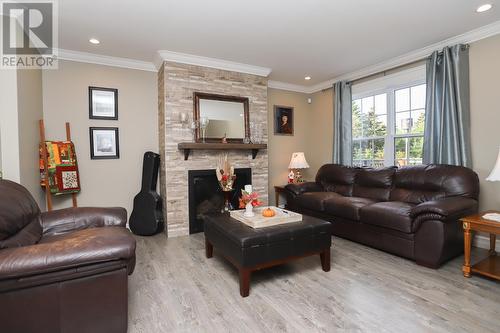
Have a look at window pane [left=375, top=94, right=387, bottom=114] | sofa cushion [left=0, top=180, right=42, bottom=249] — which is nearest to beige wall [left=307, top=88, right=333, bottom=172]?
window pane [left=375, top=94, right=387, bottom=114]

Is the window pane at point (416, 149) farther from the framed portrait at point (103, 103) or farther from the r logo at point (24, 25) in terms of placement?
the r logo at point (24, 25)

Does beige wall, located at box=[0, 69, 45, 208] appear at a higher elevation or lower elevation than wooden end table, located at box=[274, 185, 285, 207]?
higher

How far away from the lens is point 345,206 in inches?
130

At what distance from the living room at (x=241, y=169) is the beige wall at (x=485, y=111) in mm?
18

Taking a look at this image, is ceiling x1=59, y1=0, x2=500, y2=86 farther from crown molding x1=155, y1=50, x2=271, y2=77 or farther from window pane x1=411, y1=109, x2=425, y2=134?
window pane x1=411, y1=109, x2=425, y2=134

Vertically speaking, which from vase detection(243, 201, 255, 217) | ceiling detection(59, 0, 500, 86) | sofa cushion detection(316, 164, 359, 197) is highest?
ceiling detection(59, 0, 500, 86)

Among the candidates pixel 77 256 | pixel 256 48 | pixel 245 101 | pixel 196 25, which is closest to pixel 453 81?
pixel 256 48

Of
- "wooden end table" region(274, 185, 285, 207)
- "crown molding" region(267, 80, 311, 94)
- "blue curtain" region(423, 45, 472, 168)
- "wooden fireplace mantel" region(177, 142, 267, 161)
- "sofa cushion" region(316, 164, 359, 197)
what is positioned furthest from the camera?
"crown molding" region(267, 80, 311, 94)

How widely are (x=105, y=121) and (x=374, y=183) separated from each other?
4059 mm

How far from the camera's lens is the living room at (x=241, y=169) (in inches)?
68.2

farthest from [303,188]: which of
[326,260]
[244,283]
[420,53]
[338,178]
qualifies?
[420,53]

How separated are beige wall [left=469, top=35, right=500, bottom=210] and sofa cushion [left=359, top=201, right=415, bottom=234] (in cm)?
94

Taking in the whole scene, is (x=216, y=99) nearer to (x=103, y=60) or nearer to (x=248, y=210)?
(x=103, y=60)

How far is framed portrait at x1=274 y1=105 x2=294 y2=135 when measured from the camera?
5.09 m
